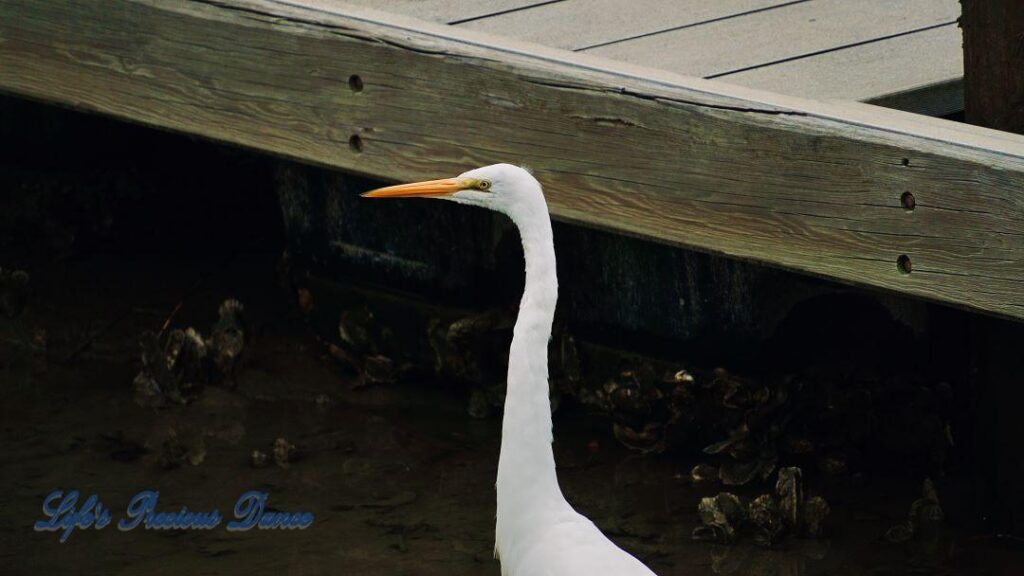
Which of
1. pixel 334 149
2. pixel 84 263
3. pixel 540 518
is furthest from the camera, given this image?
pixel 84 263

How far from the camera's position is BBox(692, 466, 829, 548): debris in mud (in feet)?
13.0

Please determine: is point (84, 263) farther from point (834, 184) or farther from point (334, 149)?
point (834, 184)

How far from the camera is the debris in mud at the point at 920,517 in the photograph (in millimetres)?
3947

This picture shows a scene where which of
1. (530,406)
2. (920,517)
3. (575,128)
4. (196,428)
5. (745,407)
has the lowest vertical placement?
(196,428)

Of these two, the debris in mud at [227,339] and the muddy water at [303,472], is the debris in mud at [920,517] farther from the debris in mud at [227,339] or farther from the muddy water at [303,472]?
the debris in mud at [227,339]

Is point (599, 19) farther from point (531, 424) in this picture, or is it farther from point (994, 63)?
point (531, 424)

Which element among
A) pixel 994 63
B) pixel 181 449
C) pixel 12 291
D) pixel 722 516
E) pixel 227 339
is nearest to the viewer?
pixel 994 63

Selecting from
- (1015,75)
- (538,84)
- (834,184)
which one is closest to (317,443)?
(538,84)

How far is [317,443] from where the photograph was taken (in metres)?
4.69

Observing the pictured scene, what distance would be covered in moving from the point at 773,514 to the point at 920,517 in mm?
410

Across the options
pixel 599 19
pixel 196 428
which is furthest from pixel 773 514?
pixel 196 428

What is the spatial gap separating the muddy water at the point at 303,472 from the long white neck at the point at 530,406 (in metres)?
0.77

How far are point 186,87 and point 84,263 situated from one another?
1709 millimetres

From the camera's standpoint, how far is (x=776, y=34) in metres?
4.29
